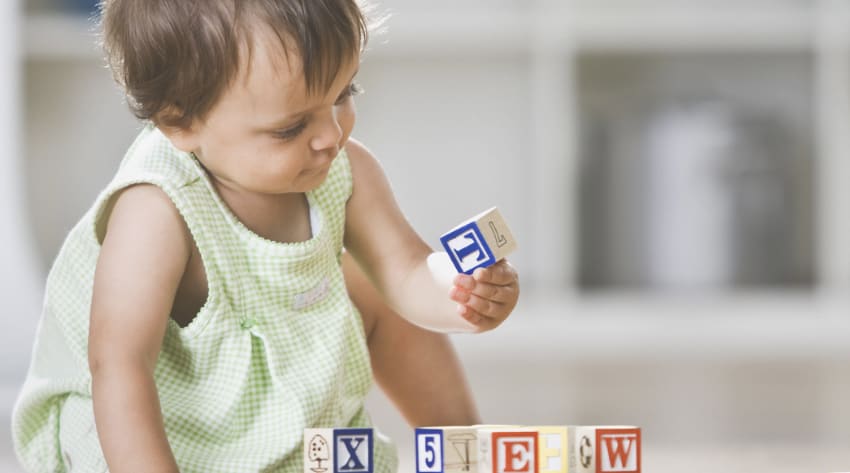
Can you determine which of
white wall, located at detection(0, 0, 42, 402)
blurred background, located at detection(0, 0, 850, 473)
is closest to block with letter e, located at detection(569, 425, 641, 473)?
white wall, located at detection(0, 0, 42, 402)

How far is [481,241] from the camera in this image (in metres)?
0.90

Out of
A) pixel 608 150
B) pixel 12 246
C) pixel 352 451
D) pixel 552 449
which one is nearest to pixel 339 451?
pixel 352 451

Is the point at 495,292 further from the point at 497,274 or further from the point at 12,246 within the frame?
the point at 12,246

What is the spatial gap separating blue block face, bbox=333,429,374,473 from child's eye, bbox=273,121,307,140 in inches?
8.0

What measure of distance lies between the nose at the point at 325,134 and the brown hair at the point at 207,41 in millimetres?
27

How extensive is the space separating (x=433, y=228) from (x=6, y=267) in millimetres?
1071

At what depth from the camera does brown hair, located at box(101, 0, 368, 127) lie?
87 centimetres

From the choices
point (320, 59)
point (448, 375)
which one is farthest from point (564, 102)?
point (320, 59)

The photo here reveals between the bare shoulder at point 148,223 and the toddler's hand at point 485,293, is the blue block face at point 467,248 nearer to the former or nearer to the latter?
the toddler's hand at point 485,293

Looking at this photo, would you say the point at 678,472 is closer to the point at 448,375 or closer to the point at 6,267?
the point at 448,375

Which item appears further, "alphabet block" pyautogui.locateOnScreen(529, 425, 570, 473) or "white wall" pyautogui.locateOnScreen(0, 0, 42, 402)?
"white wall" pyautogui.locateOnScreen(0, 0, 42, 402)

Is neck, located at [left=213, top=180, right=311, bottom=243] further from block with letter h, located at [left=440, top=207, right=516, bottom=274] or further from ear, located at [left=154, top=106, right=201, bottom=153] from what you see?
block with letter h, located at [left=440, top=207, right=516, bottom=274]

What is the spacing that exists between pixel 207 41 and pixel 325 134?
0.32ft

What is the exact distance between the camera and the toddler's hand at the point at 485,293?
3.07 ft
